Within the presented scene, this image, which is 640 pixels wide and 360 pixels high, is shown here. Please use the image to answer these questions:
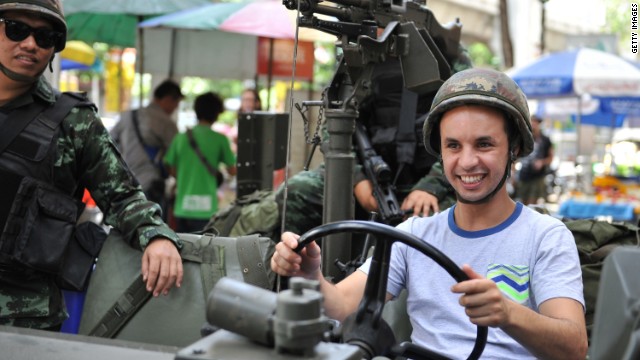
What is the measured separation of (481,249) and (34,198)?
1.74 meters

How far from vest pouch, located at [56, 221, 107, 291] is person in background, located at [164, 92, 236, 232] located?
17.6 feet

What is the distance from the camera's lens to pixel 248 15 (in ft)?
31.8

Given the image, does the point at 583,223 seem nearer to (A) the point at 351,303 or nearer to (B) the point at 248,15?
(A) the point at 351,303

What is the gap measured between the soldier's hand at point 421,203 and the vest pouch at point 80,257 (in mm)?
1690

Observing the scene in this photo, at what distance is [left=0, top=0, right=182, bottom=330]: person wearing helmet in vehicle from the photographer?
359 centimetres

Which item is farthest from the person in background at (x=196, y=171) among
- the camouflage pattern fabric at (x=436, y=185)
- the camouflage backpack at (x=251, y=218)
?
the camouflage pattern fabric at (x=436, y=185)

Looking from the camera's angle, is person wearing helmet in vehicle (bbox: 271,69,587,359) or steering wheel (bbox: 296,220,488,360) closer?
steering wheel (bbox: 296,220,488,360)

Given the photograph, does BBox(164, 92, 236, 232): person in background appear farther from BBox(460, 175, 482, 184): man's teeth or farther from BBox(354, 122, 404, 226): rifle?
BBox(460, 175, 482, 184): man's teeth

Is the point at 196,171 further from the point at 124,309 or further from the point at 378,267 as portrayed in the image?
the point at 378,267

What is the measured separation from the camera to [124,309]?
3822mm

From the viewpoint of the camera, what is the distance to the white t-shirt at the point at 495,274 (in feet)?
9.59

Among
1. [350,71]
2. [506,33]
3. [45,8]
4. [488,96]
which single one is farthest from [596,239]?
[506,33]

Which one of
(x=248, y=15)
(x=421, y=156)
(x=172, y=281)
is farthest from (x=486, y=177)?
(x=248, y=15)

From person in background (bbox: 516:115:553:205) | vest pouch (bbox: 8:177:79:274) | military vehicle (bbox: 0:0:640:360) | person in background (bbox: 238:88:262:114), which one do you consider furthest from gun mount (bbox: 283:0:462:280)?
person in background (bbox: 516:115:553:205)
